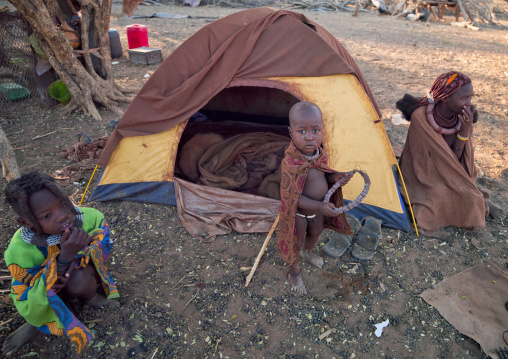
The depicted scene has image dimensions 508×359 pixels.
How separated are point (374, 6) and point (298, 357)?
60.2ft

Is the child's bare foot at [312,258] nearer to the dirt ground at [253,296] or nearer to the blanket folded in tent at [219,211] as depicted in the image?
the dirt ground at [253,296]

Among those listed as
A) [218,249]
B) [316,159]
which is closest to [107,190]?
[218,249]

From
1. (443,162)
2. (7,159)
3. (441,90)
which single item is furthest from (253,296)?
(7,159)

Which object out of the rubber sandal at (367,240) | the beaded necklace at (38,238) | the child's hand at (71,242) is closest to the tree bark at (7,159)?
the beaded necklace at (38,238)

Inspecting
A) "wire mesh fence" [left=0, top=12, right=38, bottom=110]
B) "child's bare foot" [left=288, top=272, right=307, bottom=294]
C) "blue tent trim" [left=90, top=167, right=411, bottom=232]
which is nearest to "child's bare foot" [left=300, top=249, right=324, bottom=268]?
"child's bare foot" [left=288, top=272, right=307, bottom=294]

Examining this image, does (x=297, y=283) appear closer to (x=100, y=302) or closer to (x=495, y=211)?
(x=100, y=302)

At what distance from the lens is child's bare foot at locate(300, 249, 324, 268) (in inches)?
114

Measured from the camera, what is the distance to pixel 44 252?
2025 mm

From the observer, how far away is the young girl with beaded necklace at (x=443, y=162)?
122 inches

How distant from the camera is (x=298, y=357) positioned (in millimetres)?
2225

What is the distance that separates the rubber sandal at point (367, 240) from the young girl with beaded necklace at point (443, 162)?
1.57 feet

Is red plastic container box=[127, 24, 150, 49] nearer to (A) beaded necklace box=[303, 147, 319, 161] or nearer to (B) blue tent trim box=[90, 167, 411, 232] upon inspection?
(B) blue tent trim box=[90, 167, 411, 232]

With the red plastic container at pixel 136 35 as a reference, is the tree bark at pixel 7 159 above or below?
below

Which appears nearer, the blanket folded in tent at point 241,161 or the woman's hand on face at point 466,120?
the woman's hand on face at point 466,120
